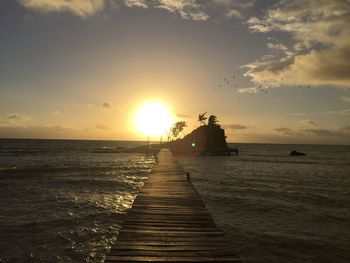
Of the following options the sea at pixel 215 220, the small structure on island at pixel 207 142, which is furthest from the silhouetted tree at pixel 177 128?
the sea at pixel 215 220

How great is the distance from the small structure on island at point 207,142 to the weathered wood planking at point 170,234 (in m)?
68.4

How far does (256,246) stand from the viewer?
13.0m

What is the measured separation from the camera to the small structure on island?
82.9 meters

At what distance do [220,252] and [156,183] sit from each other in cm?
1161

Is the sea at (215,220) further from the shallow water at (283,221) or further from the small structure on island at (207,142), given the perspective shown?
the small structure on island at (207,142)

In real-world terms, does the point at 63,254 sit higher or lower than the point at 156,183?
lower

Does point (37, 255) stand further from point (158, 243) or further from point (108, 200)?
point (108, 200)

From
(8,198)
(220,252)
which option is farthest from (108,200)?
(220,252)

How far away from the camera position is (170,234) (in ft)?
30.6

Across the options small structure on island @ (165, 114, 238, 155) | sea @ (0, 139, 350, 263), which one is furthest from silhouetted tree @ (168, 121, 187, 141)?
sea @ (0, 139, 350, 263)

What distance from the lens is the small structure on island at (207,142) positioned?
3263 inches

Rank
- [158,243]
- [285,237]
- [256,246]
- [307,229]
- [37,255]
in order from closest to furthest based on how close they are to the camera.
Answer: [158,243] < [37,255] < [256,246] < [285,237] < [307,229]

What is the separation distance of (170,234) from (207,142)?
7546 cm

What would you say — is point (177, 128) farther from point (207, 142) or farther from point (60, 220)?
point (60, 220)
